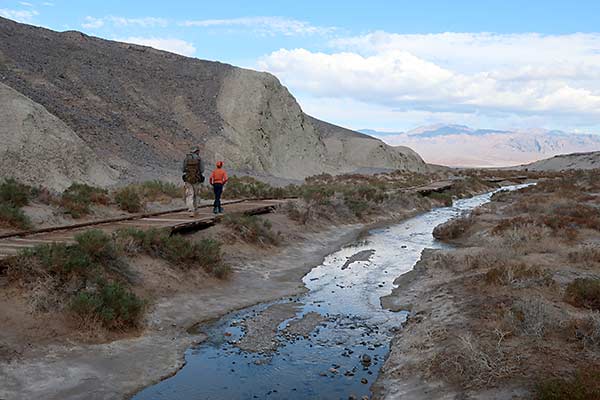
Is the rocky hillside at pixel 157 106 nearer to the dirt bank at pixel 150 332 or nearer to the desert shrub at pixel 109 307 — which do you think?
the dirt bank at pixel 150 332

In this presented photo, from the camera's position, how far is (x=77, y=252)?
11.2 metres

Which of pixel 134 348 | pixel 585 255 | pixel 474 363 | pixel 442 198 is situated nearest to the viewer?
pixel 474 363

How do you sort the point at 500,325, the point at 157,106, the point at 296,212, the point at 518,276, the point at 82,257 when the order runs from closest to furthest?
the point at 500,325 < the point at 82,257 < the point at 518,276 < the point at 296,212 < the point at 157,106

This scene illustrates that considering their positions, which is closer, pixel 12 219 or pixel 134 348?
pixel 134 348

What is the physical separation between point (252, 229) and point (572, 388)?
13619 mm

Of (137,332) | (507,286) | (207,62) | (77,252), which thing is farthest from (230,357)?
(207,62)

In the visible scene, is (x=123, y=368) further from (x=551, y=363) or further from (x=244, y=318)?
(x=551, y=363)

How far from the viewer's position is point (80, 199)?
65.5 ft

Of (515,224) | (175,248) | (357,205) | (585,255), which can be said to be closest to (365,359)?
(175,248)

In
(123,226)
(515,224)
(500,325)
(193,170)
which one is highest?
(193,170)

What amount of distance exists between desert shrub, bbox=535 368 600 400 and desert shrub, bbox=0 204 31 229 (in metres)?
13.4

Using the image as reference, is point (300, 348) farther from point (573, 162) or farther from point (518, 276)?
point (573, 162)

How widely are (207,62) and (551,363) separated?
6928cm

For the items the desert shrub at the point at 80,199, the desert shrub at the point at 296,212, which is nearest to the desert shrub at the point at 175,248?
the desert shrub at the point at 80,199
